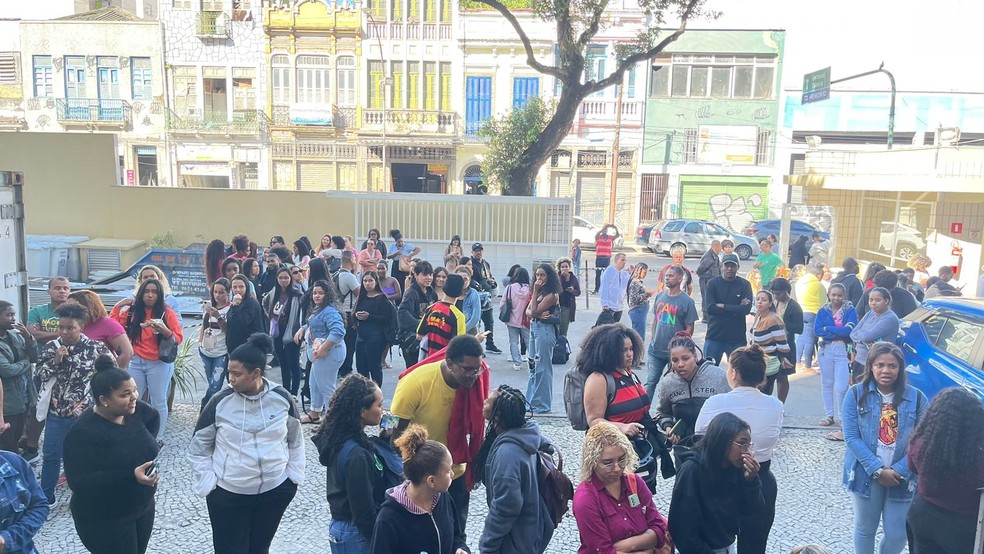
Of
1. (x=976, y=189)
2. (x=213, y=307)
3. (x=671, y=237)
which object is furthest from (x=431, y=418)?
(x=671, y=237)

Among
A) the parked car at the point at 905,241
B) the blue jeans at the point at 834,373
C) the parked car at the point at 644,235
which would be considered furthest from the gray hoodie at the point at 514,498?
the parked car at the point at 644,235

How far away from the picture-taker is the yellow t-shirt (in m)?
4.33

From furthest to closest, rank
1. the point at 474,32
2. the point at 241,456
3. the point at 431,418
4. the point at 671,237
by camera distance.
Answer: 1. the point at 474,32
2. the point at 671,237
3. the point at 431,418
4. the point at 241,456

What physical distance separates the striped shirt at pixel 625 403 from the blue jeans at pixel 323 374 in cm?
333

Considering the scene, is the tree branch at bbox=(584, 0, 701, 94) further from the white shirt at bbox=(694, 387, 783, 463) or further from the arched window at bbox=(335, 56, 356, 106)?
the arched window at bbox=(335, 56, 356, 106)

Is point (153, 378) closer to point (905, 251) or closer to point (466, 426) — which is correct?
point (466, 426)

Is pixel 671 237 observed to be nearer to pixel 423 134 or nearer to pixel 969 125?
pixel 423 134

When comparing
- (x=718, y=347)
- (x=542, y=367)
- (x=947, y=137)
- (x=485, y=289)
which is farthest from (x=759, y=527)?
(x=947, y=137)

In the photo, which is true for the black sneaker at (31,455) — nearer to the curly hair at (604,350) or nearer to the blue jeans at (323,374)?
the blue jeans at (323,374)

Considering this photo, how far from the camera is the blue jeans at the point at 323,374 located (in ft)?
23.0

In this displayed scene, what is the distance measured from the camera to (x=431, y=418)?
436 centimetres

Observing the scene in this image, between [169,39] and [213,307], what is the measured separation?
29.1m

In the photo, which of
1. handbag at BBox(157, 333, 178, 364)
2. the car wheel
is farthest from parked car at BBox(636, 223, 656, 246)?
handbag at BBox(157, 333, 178, 364)

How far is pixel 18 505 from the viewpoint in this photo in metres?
3.31
